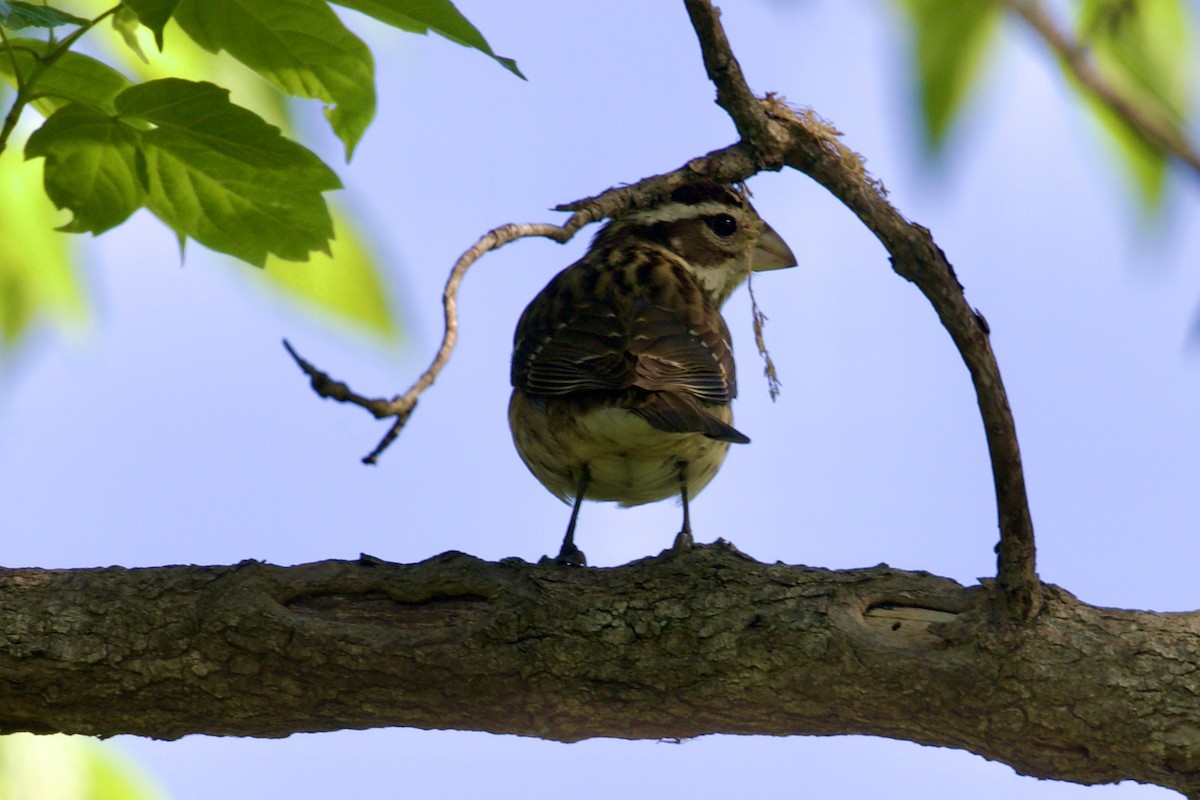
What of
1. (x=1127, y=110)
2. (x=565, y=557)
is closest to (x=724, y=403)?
(x=565, y=557)

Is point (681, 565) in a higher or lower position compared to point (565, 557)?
lower

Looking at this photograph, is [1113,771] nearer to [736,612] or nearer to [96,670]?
[736,612]

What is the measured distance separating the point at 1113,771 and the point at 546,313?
3439 mm

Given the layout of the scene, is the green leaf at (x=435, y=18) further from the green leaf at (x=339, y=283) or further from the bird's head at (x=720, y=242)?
the bird's head at (x=720, y=242)

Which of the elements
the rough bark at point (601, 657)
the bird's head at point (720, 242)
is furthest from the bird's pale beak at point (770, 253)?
the rough bark at point (601, 657)

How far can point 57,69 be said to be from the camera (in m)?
3.29

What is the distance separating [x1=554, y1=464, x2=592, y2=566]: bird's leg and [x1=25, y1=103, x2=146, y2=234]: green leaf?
3072mm

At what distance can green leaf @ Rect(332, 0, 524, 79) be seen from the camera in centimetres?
281

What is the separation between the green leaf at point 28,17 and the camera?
8.84 feet

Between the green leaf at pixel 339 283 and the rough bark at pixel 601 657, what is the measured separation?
3.61 ft

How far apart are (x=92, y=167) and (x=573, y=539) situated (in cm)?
332

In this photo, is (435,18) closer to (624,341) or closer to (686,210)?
(624,341)

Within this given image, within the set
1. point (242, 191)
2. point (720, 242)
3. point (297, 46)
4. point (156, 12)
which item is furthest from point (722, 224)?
point (156, 12)

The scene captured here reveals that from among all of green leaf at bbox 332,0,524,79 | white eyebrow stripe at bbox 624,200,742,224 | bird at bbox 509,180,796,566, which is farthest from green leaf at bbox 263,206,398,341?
white eyebrow stripe at bbox 624,200,742,224
